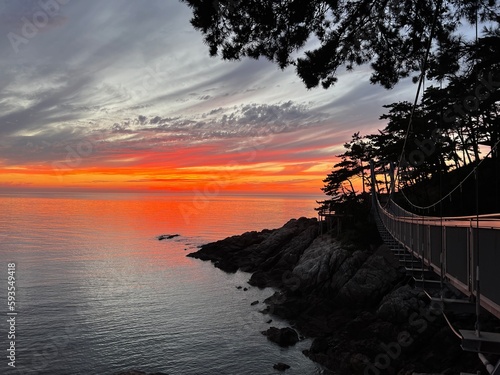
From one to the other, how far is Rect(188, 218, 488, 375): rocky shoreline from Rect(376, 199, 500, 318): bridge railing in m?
1.19

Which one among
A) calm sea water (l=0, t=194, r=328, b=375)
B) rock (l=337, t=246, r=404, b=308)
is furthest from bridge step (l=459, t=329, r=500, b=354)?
rock (l=337, t=246, r=404, b=308)

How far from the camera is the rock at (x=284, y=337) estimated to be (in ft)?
64.2

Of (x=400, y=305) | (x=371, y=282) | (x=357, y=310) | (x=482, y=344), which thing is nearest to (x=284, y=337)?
(x=357, y=310)

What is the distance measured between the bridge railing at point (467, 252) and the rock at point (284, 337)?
12.9 metres

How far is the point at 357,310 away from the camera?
2295 cm

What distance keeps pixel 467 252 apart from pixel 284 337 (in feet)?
53.0

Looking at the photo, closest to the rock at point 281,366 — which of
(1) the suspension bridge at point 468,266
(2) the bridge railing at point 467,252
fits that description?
(1) the suspension bridge at point 468,266

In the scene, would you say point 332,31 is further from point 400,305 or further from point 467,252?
point 400,305

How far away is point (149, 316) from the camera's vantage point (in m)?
25.4

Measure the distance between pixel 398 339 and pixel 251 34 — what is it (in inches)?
602

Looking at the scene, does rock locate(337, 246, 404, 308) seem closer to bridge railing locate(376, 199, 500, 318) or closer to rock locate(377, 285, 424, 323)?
rock locate(377, 285, 424, 323)

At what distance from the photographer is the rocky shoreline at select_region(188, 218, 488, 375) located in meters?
15.5

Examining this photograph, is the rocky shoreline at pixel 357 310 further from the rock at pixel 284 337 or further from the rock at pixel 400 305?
the rock at pixel 284 337

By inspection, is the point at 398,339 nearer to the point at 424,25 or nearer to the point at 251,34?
the point at 424,25
